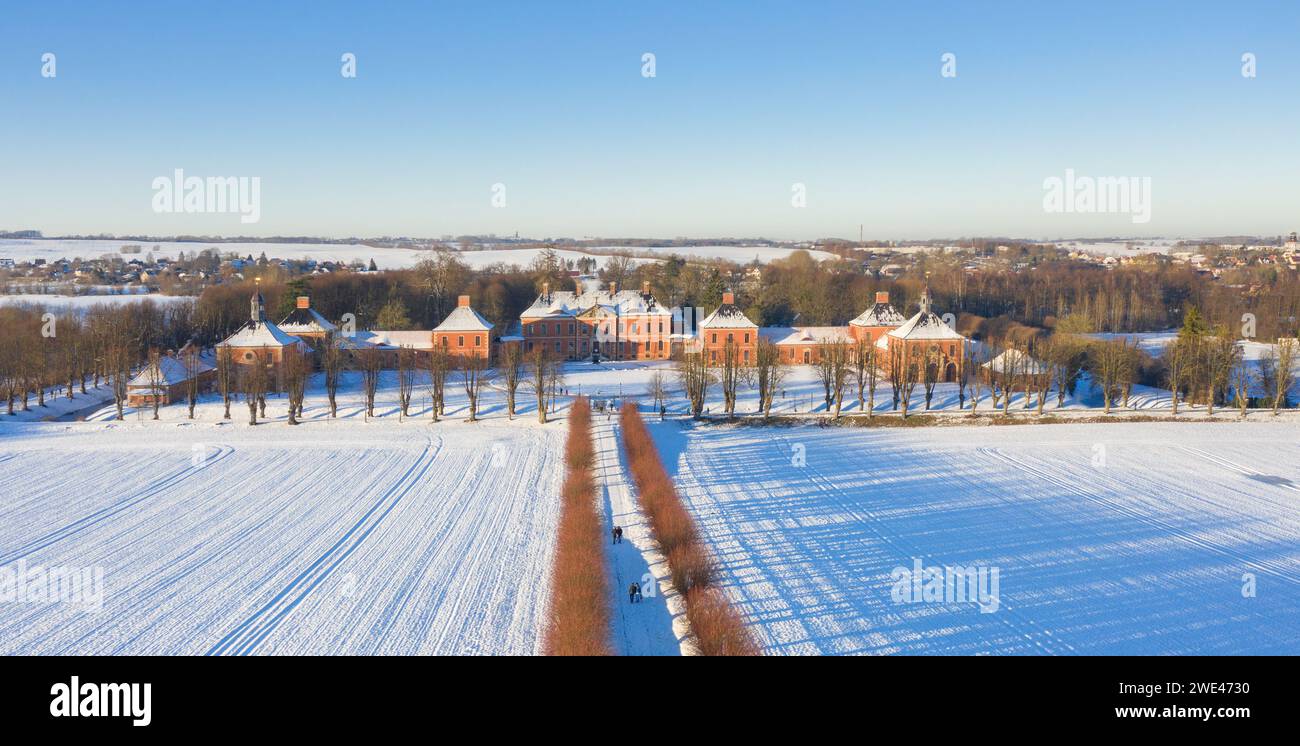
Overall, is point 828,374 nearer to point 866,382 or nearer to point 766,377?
point 766,377

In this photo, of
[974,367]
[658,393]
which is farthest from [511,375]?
[974,367]

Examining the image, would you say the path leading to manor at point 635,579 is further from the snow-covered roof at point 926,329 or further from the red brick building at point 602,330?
the red brick building at point 602,330

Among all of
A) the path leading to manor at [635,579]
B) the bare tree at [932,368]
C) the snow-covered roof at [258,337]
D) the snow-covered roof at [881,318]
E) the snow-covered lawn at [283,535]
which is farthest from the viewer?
the snow-covered roof at [881,318]

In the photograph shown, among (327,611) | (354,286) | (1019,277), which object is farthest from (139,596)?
(1019,277)

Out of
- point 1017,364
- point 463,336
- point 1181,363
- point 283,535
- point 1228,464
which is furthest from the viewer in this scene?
point 463,336

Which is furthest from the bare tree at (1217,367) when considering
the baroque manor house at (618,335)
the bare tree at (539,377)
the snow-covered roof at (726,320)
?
the bare tree at (539,377)
